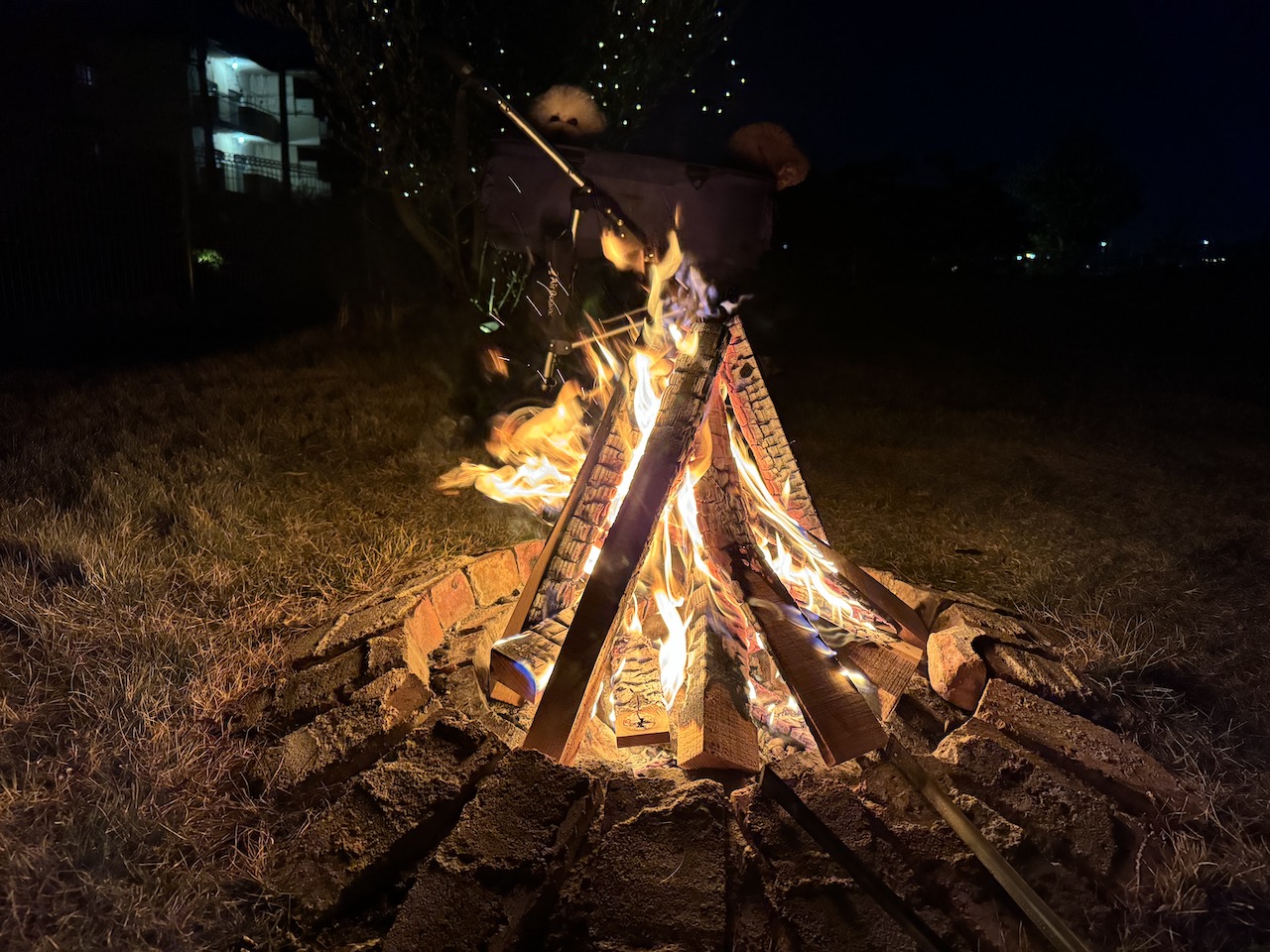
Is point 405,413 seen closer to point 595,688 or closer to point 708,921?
point 595,688

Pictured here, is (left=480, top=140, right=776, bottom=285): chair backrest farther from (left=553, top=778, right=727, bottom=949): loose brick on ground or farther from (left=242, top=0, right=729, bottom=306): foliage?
(left=553, top=778, right=727, bottom=949): loose brick on ground

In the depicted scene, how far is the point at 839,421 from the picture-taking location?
734 cm

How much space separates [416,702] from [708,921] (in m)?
1.11

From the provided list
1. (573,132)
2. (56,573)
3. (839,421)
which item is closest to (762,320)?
(839,421)

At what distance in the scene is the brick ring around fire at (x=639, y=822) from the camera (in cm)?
166

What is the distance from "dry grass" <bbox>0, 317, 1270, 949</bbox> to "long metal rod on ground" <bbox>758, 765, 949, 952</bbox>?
19.3 inches

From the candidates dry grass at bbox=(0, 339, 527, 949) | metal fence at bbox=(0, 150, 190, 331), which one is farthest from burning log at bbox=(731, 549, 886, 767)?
metal fence at bbox=(0, 150, 190, 331)

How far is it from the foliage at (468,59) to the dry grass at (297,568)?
2429 mm

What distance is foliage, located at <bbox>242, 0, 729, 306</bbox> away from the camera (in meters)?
7.60

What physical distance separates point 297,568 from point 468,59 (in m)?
6.59

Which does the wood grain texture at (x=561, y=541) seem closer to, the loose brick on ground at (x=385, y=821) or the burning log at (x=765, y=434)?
the loose brick on ground at (x=385, y=821)

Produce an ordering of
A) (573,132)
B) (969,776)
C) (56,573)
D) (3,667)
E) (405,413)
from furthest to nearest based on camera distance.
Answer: (405,413)
(573,132)
(56,573)
(3,667)
(969,776)

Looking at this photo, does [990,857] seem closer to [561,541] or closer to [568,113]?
[561,541]

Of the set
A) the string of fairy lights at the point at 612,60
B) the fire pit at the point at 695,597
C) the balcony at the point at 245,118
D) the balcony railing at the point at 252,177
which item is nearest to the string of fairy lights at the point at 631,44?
the string of fairy lights at the point at 612,60
